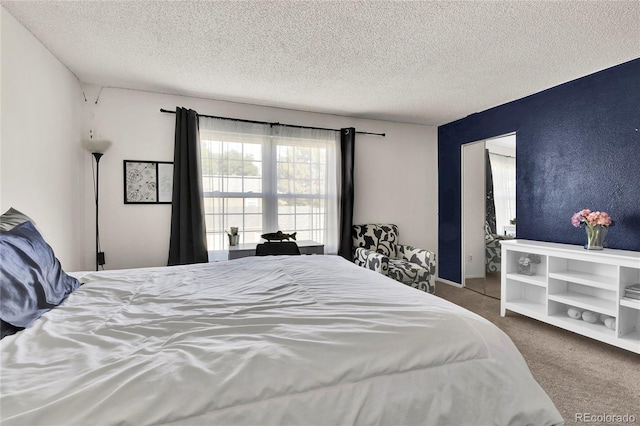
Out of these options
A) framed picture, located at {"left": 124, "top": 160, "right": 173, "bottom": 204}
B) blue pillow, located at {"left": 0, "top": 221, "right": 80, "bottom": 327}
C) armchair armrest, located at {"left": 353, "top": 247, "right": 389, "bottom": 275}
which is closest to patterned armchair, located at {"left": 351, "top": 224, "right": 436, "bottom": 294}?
armchair armrest, located at {"left": 353, "top": 247, "right": 389, "bottom": 275}

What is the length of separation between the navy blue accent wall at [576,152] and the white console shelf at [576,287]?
1.02 ft

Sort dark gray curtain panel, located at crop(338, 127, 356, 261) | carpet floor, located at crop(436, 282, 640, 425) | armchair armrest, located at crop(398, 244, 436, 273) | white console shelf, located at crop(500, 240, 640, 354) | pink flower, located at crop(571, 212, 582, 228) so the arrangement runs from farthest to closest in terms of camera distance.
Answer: dark gray curtain panel, located at crop(338, 127, 356, 261) → armchair armrest, located at crop(398, 244, 436, 273) → pink flower, located at crop(571, 212, 582, 228) → white console shelf, located at crop(500, 240, 640, 354) → carpet floor, located at crop(436, 282, 640, 425)

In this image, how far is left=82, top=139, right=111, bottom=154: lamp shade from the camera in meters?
3.00

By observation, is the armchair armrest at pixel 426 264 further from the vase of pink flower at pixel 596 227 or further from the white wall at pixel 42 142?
the white wall at pixel 42 142

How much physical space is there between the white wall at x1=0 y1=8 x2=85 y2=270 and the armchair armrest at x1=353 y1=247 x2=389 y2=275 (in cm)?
302

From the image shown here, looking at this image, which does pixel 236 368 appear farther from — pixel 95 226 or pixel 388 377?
pixel 95 226

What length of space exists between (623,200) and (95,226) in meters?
5.08

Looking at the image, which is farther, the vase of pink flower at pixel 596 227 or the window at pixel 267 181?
the window at pixel 267 181

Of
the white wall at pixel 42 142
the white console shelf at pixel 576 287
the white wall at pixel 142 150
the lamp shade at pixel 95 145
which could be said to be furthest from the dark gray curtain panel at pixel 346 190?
the white wall at pixel 42 142

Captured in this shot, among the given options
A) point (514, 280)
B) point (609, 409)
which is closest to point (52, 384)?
point (609, 409)

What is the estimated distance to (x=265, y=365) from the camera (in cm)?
87

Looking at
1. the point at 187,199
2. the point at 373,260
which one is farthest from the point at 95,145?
the point at 373,260

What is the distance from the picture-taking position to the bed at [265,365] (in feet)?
2.47

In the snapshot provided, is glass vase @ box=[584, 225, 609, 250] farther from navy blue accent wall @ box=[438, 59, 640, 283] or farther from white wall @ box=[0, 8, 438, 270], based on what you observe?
white wall @ box=[0, 8, 438, 270]
